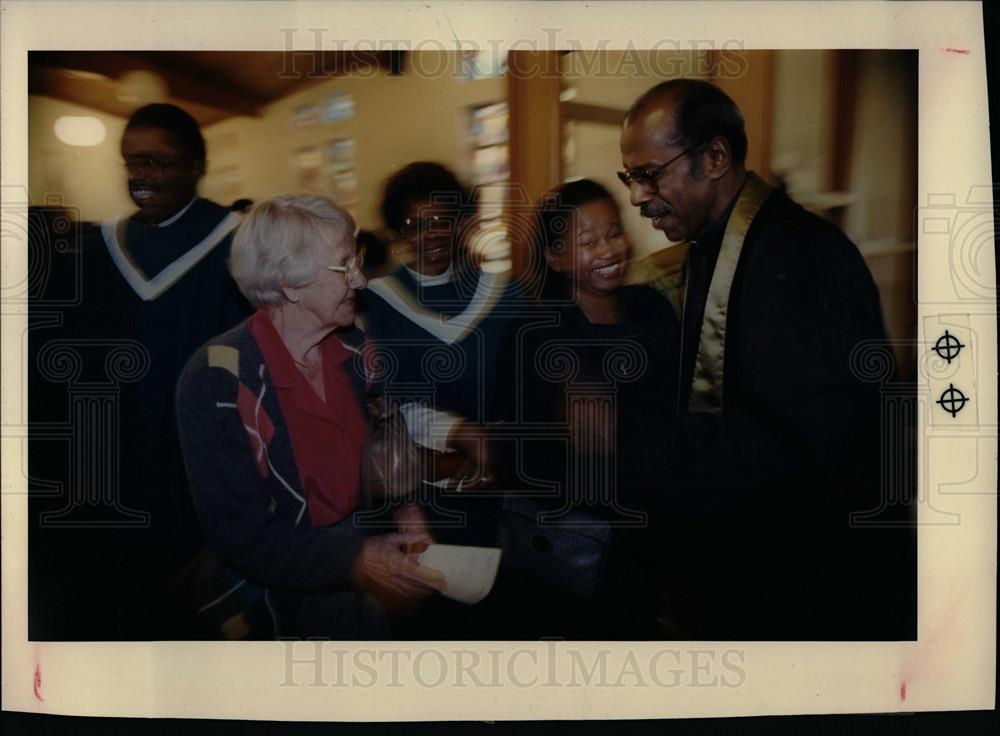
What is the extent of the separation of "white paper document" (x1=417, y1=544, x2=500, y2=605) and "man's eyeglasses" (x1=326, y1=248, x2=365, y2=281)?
82 cm

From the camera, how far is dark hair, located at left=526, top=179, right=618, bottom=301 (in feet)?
8.40

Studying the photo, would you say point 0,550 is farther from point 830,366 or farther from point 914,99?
point 914,99

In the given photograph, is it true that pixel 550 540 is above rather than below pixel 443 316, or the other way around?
below

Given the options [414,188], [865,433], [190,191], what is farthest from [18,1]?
[865,433]

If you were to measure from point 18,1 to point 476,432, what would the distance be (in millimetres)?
1857

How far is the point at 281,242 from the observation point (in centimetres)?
257

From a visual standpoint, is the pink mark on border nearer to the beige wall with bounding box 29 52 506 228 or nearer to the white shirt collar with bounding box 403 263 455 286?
the beige wall with bounding box 29 52 506 228

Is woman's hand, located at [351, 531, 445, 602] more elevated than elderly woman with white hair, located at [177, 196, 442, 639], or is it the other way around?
elderly woman with white hair, located at [177, 196, 442, 639]

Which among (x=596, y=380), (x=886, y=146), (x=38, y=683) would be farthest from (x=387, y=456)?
(x=886, y=146)

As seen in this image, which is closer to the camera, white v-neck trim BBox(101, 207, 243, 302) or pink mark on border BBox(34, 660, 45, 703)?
white v-neck trim BBox(101, 207, 243, 302)

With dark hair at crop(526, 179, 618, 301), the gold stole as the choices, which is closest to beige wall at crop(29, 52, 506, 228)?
dark hair at crop(526, 179, 618, 301)

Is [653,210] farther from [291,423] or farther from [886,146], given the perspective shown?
[291,423]

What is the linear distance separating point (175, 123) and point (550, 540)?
64.1 inches

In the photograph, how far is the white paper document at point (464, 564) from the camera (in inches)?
103
